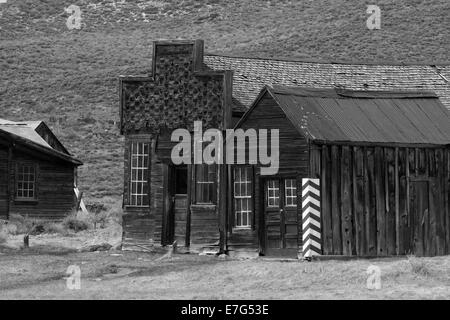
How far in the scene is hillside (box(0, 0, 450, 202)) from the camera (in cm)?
6489

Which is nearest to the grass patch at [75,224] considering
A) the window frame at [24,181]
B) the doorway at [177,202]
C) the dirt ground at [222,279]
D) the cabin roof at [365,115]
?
the window frame at [24,181]

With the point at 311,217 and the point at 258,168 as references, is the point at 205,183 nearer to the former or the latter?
the point at 258,168

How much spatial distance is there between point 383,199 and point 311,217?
Answer: 77.8 inches

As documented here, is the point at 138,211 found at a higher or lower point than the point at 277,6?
lower

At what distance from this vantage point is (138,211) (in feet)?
91.1

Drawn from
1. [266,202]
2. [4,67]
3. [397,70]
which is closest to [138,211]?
[266,202]

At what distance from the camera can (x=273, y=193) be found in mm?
25203

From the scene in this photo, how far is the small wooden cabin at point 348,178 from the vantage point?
2392 cm

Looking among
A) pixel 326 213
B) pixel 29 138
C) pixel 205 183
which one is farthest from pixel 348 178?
pixel 29 138

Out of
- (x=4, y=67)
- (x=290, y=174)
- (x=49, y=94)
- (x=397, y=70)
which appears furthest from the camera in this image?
(x=4, y=67)

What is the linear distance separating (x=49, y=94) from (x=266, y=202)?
47101 mm

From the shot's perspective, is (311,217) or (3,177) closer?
(311,217)

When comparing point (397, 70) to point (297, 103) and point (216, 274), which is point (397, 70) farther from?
point (216, 274)

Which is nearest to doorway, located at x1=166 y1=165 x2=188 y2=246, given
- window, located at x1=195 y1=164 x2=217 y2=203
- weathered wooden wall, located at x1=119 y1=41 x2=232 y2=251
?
weathered wooden wall, located at x1=119 y1=41 x2=232 y2=251
